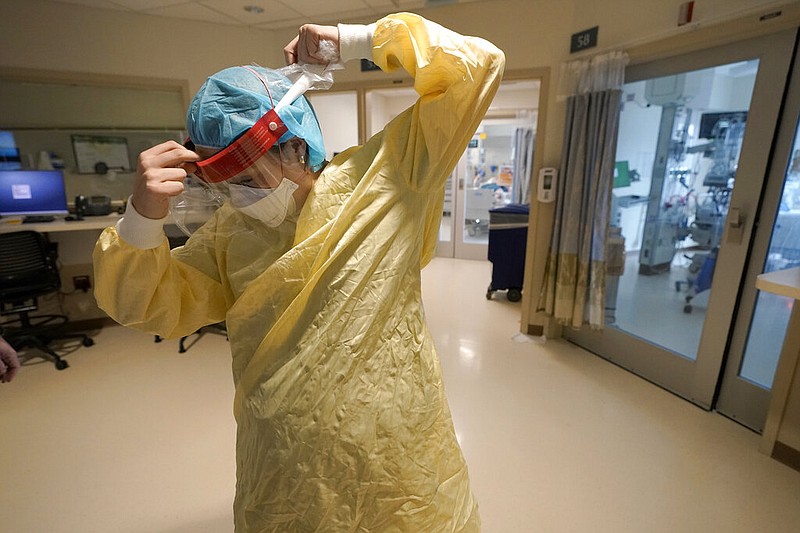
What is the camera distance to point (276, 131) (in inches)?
27.5

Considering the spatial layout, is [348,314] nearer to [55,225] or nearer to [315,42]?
[315,42]

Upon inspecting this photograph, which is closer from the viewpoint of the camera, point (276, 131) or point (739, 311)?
point (276, 131)

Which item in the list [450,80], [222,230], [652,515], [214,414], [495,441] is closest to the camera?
[450,80]

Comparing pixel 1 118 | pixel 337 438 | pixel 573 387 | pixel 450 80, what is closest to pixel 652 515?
pixel 573 387

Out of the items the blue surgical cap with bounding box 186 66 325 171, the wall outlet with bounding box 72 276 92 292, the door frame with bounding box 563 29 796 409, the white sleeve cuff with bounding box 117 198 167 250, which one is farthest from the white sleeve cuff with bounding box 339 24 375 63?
the wall outlet with bounding box 72 276 92 292

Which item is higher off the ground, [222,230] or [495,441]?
[222,230]

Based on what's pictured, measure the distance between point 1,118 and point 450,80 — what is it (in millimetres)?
4249

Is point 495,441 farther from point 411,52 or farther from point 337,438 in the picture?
point 411,52

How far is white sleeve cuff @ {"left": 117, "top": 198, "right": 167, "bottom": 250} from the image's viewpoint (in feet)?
2.10

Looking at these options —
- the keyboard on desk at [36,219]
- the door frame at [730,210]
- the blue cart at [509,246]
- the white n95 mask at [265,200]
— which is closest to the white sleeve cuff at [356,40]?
the white n95 mask at [265,200]

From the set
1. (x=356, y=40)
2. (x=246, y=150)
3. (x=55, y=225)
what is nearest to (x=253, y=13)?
(x=55, y=225)

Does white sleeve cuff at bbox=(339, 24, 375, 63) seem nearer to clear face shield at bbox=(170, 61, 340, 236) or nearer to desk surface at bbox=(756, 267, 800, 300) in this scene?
clear face shield at bbox=(170, 61, 340, 236)

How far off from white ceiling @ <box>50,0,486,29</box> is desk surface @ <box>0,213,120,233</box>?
63.9 inches

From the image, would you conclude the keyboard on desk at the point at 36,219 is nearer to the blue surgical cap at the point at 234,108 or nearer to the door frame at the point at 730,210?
the blue surgical cap at the point at 234,108
